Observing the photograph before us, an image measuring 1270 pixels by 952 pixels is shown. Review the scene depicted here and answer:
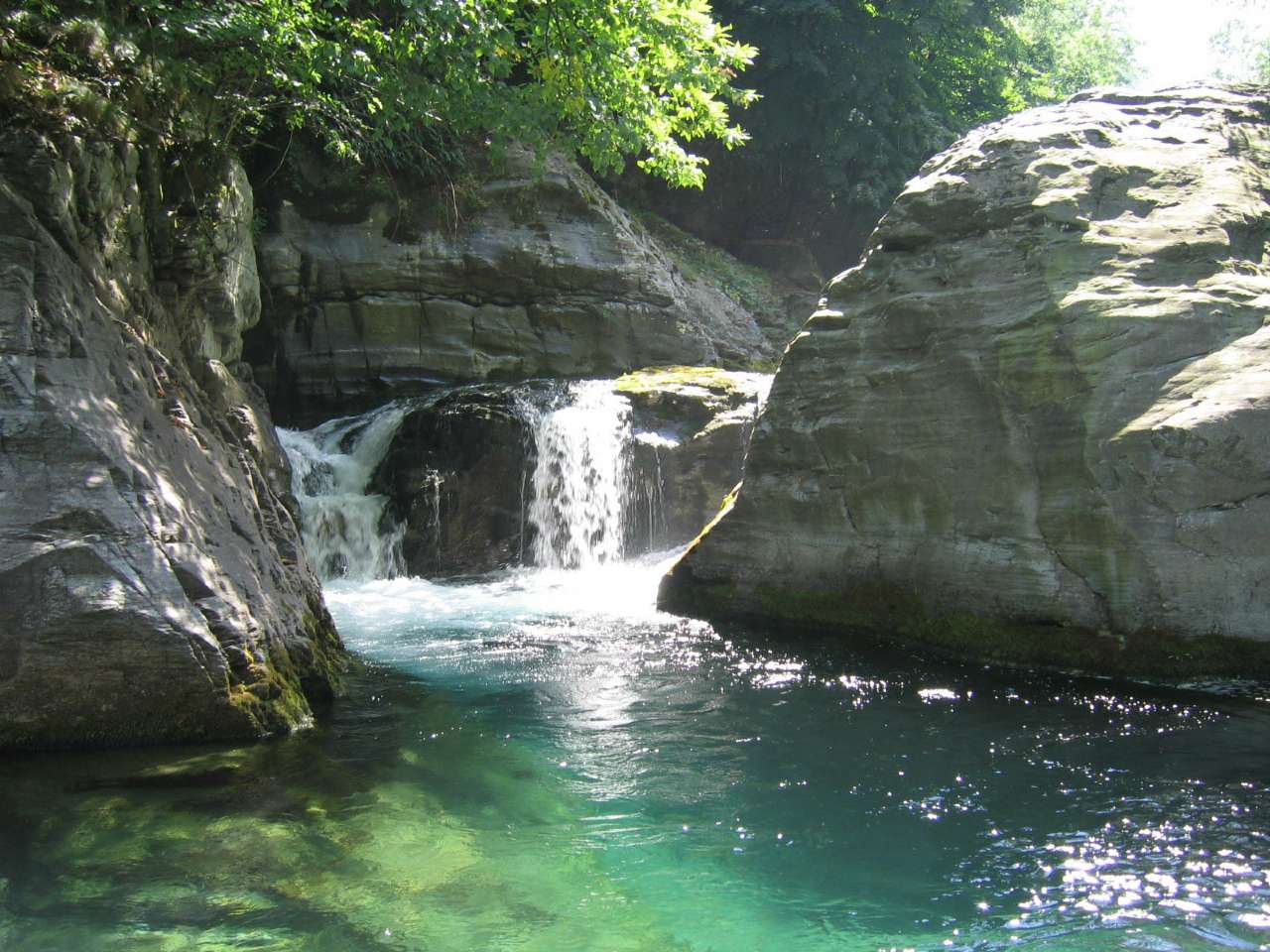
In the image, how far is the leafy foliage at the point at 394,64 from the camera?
6.52 m

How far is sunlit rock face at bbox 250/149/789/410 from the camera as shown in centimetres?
1569

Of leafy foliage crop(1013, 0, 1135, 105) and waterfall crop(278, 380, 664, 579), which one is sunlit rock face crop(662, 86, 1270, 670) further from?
leafy foliage crop(1013, 0, 1135, 105)

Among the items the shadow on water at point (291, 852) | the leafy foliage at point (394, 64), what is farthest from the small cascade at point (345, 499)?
the shadow on water at point (291, 852)

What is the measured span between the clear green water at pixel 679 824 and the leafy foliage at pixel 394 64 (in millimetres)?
4357

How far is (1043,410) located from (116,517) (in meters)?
5.86

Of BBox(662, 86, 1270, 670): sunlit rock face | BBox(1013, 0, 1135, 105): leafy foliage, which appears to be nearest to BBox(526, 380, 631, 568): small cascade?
BBox(662, 86, 1270, 670): sunlit rock face

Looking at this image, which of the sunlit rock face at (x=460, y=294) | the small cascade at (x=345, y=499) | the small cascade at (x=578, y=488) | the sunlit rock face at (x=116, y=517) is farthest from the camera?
the sunlit rock face at (x=460, y=294)

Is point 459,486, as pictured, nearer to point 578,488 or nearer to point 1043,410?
point 578,488

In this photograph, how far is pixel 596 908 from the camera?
12.6ft

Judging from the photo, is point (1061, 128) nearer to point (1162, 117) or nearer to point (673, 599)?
point (1162, 117)

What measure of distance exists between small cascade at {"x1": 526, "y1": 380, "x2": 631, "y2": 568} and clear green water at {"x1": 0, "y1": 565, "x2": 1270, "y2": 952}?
579cm

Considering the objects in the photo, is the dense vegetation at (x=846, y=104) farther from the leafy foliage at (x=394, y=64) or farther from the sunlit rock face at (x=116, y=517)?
the sunlit rock face at (x=116, y=517)

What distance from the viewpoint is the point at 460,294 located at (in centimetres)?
1614

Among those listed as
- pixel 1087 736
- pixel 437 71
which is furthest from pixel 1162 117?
pixel 437 71
